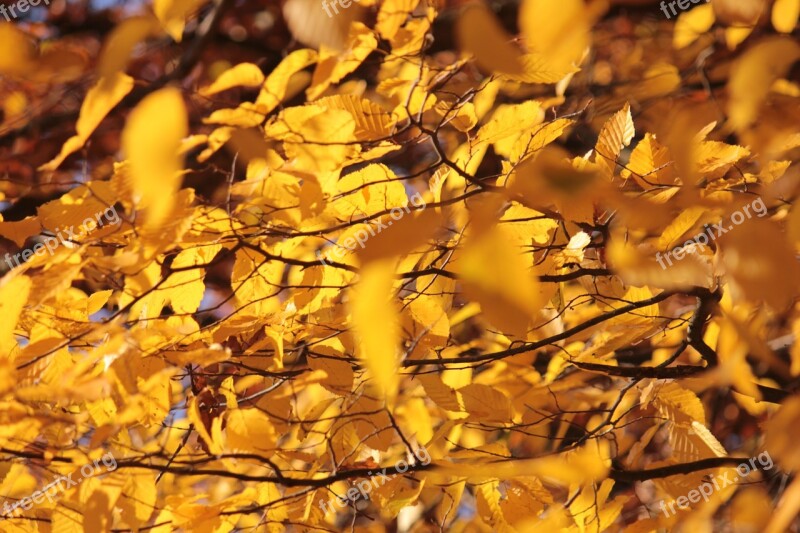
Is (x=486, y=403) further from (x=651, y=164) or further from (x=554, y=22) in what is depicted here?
(x=554, y=22)

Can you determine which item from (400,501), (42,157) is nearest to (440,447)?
(400,501)

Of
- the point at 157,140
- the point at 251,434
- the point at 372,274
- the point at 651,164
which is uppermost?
the point at 157,140

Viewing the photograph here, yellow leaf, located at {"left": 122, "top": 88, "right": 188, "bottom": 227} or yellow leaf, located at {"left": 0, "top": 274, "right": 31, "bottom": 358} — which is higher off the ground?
yellow leaf, located at {"left": 122, "top": 88, "right": 188, "bottom": 227}

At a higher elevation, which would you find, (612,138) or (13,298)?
(13,298)

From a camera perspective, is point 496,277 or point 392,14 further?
point 392,14

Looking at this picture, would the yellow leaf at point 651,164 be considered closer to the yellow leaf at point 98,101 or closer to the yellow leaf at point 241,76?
the yellow leaf at point 241,76

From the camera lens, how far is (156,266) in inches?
41.1

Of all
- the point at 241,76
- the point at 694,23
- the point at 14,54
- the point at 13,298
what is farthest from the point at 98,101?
the point at 694,23

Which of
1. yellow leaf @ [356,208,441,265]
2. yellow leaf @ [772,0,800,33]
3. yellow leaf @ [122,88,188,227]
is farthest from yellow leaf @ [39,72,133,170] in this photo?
yellow leaf @ [772,0,800,33]

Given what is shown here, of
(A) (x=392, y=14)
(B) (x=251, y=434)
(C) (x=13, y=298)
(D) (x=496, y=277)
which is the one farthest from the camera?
(A) (x=392, y=14)

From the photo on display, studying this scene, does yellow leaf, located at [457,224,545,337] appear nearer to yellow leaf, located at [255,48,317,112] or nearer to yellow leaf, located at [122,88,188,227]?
yellow leaf, located at [122,88,188,227]

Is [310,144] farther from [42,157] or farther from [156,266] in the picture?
[42,157]

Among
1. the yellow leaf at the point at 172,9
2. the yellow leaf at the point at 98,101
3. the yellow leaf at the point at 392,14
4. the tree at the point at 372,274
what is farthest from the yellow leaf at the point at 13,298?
the yellow leaf at the point at 392,14

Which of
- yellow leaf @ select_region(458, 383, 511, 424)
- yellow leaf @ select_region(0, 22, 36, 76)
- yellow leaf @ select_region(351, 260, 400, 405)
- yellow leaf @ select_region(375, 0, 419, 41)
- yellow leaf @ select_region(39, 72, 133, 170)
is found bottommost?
yellow leaf @ select_region(458, 383, 511, 424)
